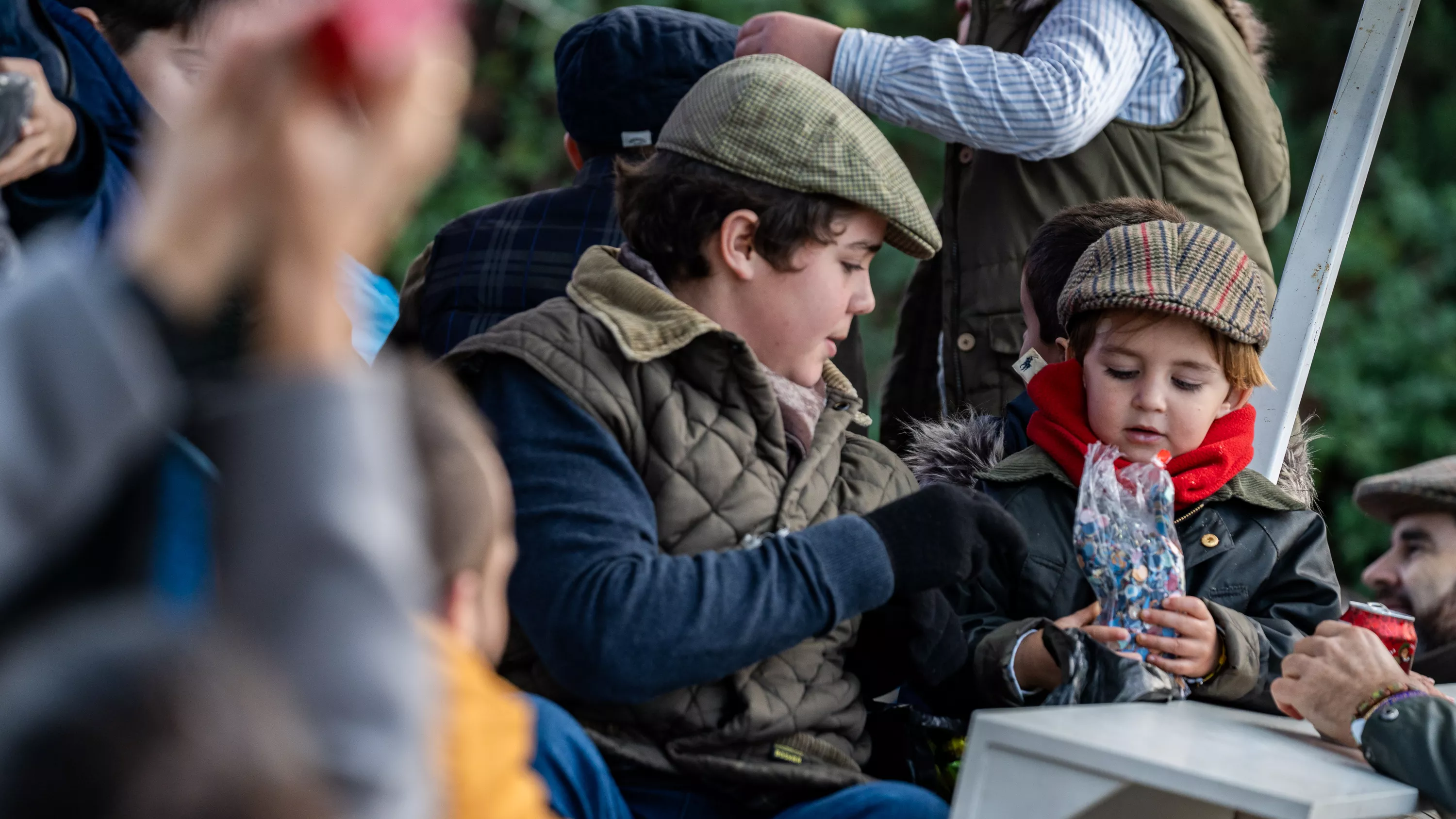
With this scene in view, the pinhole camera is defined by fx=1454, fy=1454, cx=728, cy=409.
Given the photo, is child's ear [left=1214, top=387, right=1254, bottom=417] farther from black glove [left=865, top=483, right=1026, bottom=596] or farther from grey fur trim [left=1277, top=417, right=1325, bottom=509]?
black glove [left=865, top=483, right=1026, bottom=596]

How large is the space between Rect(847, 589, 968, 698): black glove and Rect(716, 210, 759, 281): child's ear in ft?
1.57

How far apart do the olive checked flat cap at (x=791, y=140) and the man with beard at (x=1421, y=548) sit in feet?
4.56

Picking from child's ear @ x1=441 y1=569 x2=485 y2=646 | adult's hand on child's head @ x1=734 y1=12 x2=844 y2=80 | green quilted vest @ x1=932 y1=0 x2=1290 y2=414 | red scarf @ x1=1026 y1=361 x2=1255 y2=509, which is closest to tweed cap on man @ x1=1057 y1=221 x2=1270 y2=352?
red scarf @ x1=1026 y1=361 x2=1255 y2=509

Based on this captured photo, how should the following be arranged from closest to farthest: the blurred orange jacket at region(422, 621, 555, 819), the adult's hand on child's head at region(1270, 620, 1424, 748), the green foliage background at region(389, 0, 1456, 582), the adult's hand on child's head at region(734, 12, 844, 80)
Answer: the blurred orange jacket at region(422, 621, 555, 819) < the adult's hand on child's head at region(1270, 620, 1424, 748) < the adult's hand on child's head at region(734, 12, 844, 80) < the green foliage background at region(389, 0, 1456, 582)

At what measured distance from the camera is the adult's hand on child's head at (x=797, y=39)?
2691 mm

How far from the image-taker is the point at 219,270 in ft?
2.45

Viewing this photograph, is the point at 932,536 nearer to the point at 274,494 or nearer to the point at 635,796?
the point at 635,796

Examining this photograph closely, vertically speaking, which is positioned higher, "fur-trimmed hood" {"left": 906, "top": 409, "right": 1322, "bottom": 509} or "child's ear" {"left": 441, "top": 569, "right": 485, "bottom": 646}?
"child's ear" {"left": 441, "top": 569, "right": 485, "bottom": 646}

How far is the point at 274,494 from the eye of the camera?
712mm

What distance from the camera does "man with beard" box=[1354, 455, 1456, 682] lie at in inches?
104

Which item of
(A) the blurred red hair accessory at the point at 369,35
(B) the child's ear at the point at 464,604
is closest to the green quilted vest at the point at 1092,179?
A: (B) the child's ear at the point at 464,604

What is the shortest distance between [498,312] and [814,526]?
106cm

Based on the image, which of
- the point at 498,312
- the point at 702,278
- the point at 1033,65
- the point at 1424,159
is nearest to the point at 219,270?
the point at 702,278

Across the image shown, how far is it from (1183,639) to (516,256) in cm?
131
